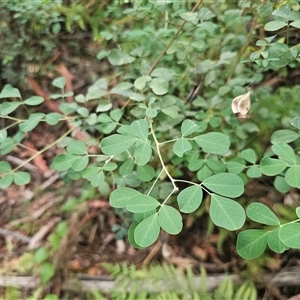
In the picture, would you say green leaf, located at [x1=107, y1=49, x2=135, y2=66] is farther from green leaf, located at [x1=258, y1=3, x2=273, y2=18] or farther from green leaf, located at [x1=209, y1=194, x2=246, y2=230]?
green leaf, located at [x1=209, y1=194, x2=246, y2=230]

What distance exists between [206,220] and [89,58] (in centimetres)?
143

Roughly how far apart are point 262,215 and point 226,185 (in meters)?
0.11

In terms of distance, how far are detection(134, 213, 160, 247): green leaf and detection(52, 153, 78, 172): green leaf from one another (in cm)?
44

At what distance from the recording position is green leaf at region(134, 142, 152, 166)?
93cm

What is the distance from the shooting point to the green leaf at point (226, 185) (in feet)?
2.73

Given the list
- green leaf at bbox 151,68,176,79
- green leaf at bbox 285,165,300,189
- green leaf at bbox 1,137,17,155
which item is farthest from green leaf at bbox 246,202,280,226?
Result: green leaf at bbox 1,137,17,155

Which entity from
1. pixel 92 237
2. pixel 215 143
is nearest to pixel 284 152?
pixel 215 143

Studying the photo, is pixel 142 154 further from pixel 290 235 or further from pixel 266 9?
pixel 266 9

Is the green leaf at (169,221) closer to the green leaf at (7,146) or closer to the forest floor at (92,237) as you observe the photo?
the green leaf at (7,146)

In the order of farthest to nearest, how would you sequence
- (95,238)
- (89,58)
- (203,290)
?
(89,58) → (95,238) → (203,290)

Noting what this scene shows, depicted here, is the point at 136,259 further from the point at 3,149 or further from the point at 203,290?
the point at 3,149

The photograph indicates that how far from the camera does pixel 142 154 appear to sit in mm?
938

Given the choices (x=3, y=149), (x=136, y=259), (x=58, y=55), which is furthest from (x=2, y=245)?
(x=58, y=55)

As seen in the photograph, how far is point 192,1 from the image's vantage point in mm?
1704
